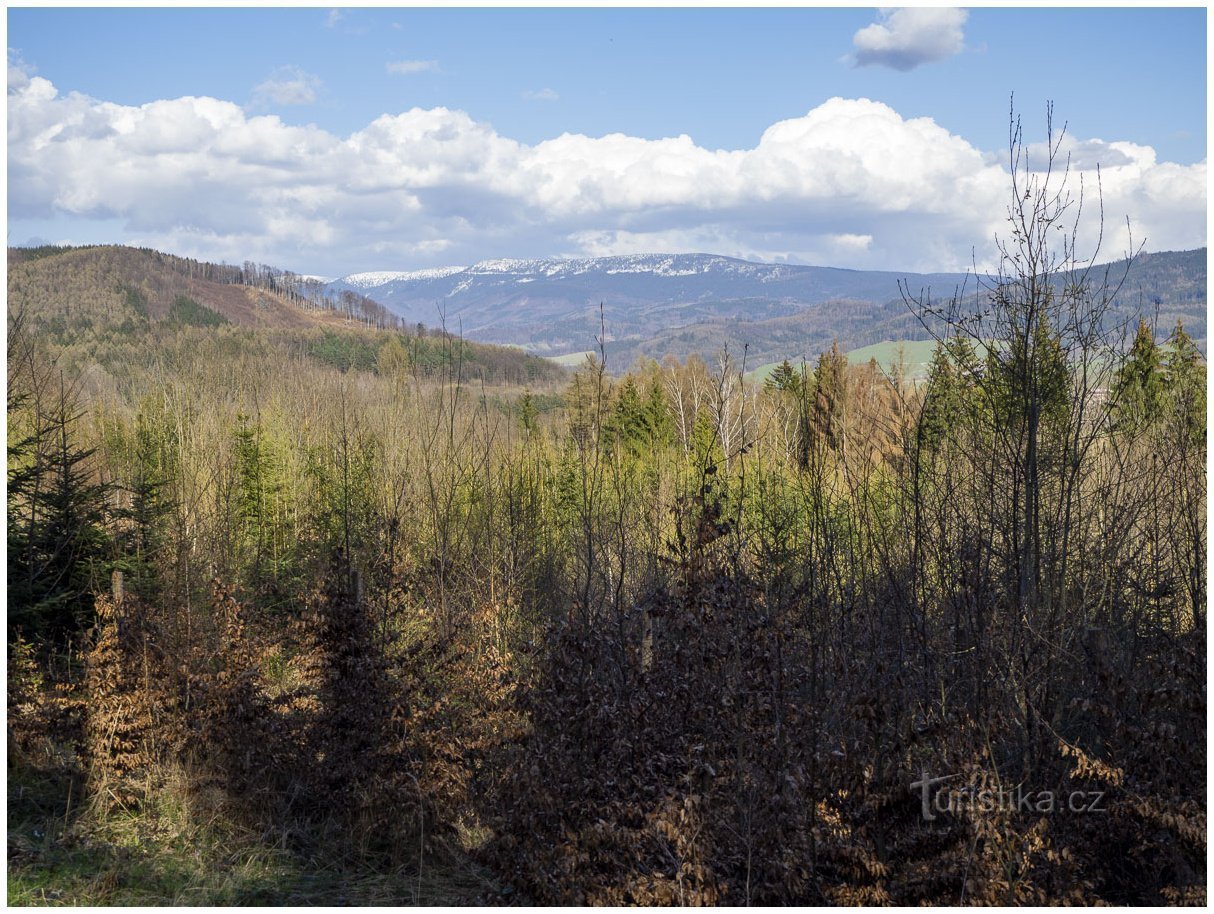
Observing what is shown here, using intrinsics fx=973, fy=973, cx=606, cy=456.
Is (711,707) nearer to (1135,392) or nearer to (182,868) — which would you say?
(182,868)

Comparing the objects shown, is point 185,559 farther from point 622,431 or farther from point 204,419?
point 622,431

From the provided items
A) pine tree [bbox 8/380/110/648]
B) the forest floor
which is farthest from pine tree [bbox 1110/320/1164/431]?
pine tree [bbox 8/380/110/648]

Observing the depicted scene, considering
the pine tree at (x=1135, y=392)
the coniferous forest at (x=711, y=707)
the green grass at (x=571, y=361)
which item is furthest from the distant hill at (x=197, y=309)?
the coniferous forest at (x=711, y=707)

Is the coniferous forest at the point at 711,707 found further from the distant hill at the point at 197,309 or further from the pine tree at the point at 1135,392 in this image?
the distant hill at the point at 197,309

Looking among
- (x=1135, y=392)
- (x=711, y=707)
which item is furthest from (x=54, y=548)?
(x=1135, y=392)

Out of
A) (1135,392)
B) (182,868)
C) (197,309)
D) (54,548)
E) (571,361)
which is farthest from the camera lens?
(571,361)

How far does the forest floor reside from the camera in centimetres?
552

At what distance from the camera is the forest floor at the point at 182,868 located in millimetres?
5523

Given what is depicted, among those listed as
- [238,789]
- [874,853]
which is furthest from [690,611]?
[238,789]

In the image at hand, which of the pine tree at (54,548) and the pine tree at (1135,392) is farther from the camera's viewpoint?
the pine tree at (54,548)

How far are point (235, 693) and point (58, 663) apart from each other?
11.6 feet

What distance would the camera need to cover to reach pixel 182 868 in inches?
233

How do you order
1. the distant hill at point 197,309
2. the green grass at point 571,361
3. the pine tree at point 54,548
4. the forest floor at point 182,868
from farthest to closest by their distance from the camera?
the green grass at point 571,361, the distant hill at point 197,309, the pine tree at point 54,548, the forest floor at point 182,868

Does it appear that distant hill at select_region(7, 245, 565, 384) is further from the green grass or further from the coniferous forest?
the coniferous forest
